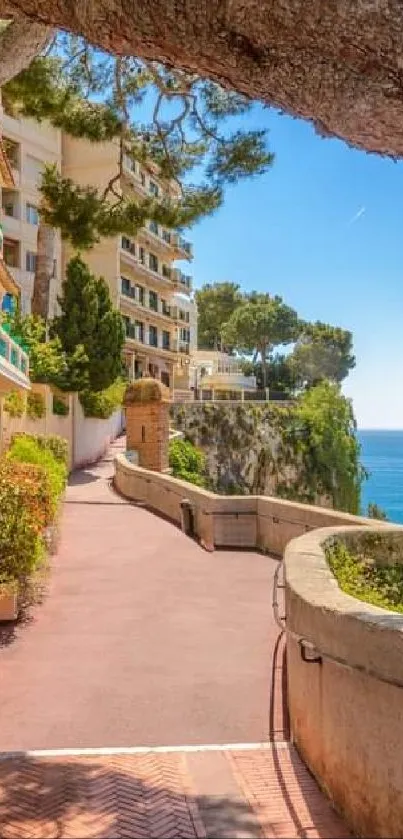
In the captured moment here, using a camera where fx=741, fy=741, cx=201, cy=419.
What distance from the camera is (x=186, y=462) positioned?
105 ft

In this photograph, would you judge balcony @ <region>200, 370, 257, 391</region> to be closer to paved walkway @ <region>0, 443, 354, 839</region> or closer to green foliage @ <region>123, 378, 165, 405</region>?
green foliage @ <region>123, 378, 165, 405</region>

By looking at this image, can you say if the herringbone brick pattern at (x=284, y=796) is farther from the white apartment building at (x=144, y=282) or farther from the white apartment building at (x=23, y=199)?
the white apartment building at (x=23, y=199)

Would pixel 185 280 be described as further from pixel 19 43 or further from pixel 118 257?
pixel 19 43

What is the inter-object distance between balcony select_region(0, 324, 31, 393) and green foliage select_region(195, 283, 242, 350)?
69270 mm

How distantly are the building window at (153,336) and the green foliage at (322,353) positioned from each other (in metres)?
26.9

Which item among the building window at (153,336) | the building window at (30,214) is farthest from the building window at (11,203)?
the building window at (153,336)

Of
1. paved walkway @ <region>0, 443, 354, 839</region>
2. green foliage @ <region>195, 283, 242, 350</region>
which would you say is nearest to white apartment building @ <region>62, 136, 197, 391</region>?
green foliage @ <region>195, 283, 242, 350</region>

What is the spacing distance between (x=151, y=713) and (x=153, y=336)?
5080 centimetres

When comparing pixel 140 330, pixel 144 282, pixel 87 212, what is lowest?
pixel 87 212

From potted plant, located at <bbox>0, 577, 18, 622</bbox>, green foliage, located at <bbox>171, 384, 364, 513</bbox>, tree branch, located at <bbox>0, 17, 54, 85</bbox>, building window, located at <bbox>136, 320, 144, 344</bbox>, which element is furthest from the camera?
building window, located at <bbox>136, 320, 144, 344</bbox>

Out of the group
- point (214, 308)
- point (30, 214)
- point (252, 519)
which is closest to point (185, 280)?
point (30, 214)

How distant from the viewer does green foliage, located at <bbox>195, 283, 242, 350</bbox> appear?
296ft

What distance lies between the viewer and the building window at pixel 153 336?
54.9 metres

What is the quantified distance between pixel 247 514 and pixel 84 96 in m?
7.66
